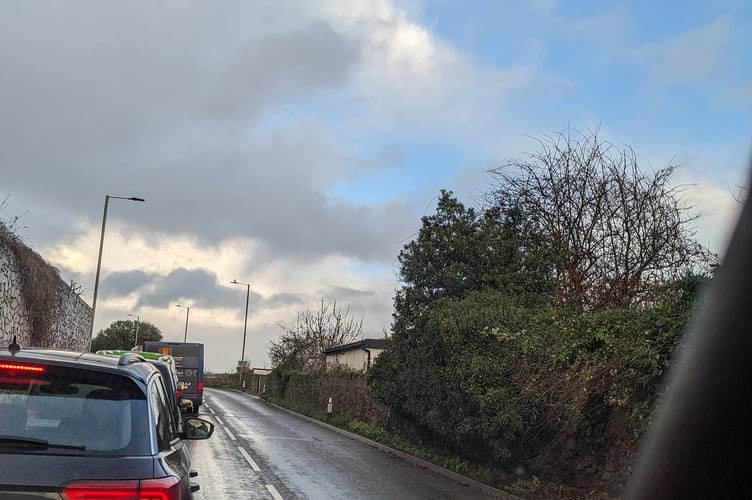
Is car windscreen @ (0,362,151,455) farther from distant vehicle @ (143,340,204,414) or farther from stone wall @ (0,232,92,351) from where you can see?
distant vehicle @ (143,340,204,414)

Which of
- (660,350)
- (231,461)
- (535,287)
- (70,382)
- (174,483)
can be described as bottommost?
(231,461)

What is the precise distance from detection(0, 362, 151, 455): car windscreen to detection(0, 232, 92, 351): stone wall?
14806mm

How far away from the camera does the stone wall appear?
1702 centimetres

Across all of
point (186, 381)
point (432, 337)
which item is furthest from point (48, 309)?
point (432, 337)

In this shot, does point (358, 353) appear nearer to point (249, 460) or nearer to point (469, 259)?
point (469, 259)

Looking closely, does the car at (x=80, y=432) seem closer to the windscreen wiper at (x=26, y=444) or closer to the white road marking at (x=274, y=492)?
the windscreen wiper at (x=26, y=444)

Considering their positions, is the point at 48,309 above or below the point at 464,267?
below

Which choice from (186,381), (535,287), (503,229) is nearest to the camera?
(535,287)

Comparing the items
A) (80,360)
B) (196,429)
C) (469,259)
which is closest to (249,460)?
(469,259)

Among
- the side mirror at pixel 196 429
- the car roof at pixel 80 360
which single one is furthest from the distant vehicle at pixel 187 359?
the car roof at pixel 80 360

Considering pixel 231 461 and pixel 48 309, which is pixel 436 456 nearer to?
pixel 231 461

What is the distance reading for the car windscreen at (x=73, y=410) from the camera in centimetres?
343

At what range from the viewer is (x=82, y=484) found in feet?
10.4

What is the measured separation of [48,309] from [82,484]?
19961 millimetres
